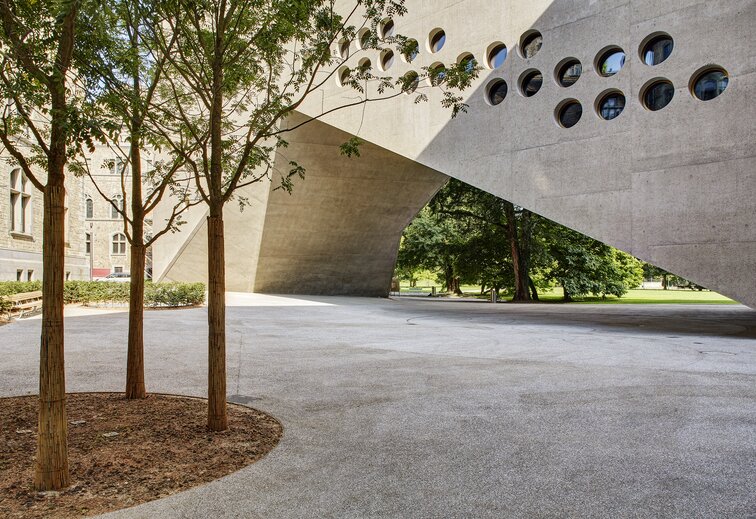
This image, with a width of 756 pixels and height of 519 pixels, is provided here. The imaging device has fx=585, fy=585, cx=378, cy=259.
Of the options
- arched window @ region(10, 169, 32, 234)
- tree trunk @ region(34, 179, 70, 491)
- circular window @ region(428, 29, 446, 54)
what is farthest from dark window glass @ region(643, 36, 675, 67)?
arched window @ region(10, 169, 32, 234)

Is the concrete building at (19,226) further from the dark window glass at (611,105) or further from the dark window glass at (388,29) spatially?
the dark window glass at (611,105)

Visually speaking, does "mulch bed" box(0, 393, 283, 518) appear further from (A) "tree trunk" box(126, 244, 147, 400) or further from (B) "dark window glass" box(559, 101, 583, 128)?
(B) "dark window glass" box(559, 101, 583, 128)

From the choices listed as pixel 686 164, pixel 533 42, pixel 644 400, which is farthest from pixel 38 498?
pixel 533 42

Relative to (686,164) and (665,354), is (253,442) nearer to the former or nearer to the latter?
(665,354)

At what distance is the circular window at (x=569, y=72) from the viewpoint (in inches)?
572

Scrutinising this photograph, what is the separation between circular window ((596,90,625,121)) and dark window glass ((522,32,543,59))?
91.0 inches

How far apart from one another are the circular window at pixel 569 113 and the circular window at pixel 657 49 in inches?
70.0

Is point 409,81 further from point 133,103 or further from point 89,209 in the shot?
point 89,209

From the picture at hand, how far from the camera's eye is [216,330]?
5629 mm

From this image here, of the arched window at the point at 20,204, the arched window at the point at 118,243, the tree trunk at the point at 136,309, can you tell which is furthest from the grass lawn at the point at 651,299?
the arched window at the point at 118,243

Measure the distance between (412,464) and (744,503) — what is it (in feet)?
7.73

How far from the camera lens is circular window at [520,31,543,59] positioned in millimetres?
15312

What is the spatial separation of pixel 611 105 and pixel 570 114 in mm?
1025

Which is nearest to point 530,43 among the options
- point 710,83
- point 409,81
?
point 710,83
